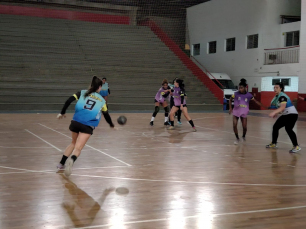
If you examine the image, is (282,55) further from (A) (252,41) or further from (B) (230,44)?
(B) (230,44)

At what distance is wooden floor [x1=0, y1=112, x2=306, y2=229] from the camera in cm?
461

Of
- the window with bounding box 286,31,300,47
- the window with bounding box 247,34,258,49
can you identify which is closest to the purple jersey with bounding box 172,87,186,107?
the window with bounding box 286,31,300,47

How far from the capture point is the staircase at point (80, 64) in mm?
24562

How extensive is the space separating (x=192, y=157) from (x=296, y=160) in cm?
233

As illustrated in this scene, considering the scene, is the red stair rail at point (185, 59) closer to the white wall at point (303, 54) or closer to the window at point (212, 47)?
the window at point (212, 47)

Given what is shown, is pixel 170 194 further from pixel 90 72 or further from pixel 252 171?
pixel 90 72

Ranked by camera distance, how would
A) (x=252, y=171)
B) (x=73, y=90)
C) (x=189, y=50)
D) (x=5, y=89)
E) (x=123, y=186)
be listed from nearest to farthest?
(x=123, y=186) → (x=252, y=171) → (x=5, y=89) → (x=73, y=90) → (x=189, y=50)

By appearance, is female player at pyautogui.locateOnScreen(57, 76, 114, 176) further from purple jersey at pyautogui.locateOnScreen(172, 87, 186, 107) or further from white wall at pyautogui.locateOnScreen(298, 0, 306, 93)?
white wall at pyautogui.locateOnScreen(298, 0, 306, 93)

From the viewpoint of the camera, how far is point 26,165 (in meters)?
7.66

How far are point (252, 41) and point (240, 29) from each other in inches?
59.2

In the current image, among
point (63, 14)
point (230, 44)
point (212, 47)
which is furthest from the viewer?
point (212, 47)

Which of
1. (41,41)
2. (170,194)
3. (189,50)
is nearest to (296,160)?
(170,194)

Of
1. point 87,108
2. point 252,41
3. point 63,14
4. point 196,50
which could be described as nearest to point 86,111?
point 87,108

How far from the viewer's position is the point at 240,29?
30.9m
